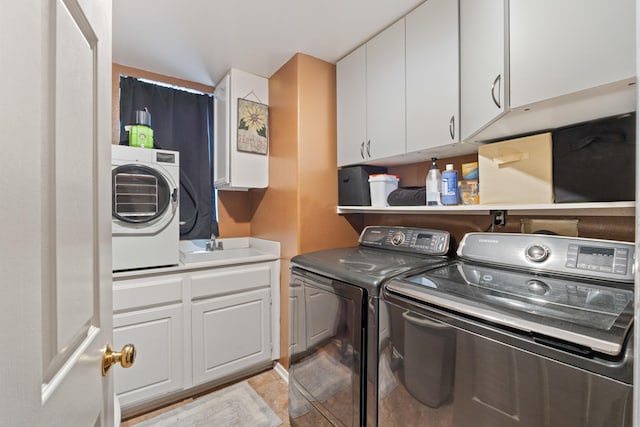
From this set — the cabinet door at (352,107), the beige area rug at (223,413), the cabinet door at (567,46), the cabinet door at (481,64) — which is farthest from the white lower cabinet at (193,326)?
the cabinet door at (567,46)

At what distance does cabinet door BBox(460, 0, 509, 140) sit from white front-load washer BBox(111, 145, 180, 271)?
1862 mm

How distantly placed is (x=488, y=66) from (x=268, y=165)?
176 cm

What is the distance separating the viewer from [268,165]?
254 centimetres

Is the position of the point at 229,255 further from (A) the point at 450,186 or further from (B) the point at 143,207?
(A) the point at 450,186

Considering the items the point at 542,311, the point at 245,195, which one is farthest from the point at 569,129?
the point at 245,195

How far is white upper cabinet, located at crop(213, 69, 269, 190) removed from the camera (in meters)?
2.38

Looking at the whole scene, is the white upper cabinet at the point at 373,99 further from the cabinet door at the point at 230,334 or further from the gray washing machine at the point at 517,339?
the cabinet door at the point at 230,334

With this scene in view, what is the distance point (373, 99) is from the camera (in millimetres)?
1963

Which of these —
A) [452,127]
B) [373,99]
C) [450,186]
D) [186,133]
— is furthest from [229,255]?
[452,127]

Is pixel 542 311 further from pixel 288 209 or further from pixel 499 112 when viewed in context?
pixel 288 209

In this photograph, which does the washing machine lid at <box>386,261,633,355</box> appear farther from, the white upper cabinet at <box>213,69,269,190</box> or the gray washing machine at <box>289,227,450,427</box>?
the white upper cabinet at <box>213,69,269,190</box>

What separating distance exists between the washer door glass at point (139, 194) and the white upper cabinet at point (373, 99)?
1.30 m

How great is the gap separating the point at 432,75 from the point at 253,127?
1.46 m

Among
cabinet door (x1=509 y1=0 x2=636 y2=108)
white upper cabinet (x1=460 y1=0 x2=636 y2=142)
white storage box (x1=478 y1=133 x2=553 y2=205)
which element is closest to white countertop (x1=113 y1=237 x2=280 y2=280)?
white storage box (x1=478 y1=133 x2=553 y2=205)
